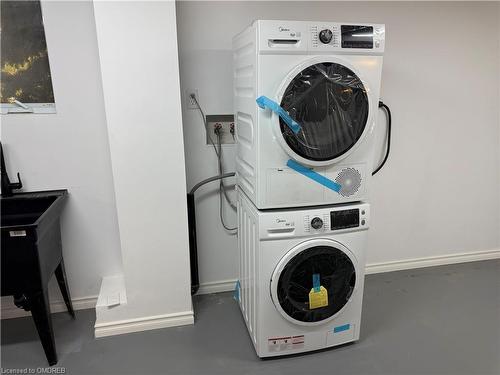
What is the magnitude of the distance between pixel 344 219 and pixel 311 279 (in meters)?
0.36

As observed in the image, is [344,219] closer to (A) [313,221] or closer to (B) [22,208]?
(A) [313,221]

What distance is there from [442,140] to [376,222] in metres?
0.82

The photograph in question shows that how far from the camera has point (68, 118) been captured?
212cm

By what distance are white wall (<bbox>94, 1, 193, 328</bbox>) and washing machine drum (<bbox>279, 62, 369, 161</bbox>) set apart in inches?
27.3

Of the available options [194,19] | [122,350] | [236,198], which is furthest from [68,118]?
[122,350]

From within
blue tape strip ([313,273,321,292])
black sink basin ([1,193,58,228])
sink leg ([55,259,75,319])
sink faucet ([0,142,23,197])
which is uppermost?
sink faucet ([0,142,23,197])

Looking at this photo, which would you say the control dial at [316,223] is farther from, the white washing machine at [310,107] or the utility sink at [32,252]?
the utility sink at [32,252]

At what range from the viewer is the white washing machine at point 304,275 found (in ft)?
5.76

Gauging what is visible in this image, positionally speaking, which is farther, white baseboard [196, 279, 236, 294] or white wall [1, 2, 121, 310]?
white baseboard [196, 279, 236, 294]

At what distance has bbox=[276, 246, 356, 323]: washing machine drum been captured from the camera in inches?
70.8

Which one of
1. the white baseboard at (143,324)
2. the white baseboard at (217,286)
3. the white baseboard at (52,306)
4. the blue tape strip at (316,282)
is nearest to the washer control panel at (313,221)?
the blue tape strip at (316,282)

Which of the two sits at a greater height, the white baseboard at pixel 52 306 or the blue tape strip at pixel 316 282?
the blue tape strip at pixel 316 282

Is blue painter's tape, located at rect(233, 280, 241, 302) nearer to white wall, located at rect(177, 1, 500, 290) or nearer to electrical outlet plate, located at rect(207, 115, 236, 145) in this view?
white wall, located at rect(177, 1, 500, 290)

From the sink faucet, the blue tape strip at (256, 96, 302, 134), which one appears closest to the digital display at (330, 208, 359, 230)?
the blue tape strip at (256, 96, 302, 134)
